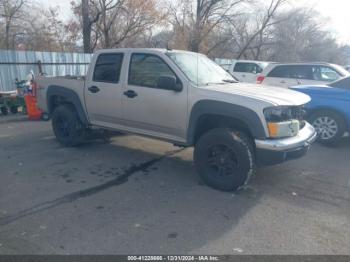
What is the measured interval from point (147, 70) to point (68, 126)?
234 centimetres

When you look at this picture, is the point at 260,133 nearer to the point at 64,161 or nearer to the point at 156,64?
the point at 156,64

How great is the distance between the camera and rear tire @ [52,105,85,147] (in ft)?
19.8

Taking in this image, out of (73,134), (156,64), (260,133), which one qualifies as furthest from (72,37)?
(260,133)

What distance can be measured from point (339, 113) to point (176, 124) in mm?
3916

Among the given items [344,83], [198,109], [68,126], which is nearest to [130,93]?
[198,109]

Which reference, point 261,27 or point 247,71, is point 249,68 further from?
point 261,27

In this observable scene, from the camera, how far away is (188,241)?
301 cm

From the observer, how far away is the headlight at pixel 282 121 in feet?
12.5

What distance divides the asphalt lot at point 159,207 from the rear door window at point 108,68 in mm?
1486

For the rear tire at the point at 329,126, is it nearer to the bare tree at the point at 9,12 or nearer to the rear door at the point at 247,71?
the rear door at the point at 247,71

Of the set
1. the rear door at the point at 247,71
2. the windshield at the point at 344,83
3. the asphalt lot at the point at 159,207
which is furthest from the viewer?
the rear door at the point at 247,71

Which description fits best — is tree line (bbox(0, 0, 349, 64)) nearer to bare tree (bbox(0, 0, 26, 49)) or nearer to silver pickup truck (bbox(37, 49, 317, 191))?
bare tree (bbox(0, 0, 26, 49))

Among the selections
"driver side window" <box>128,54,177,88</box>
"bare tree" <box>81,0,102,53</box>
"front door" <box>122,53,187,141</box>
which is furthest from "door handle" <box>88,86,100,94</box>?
"bare tree" <box>81,0,102,53</box>

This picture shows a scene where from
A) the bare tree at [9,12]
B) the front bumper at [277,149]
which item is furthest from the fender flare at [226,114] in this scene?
the bare tree at [9,12]
